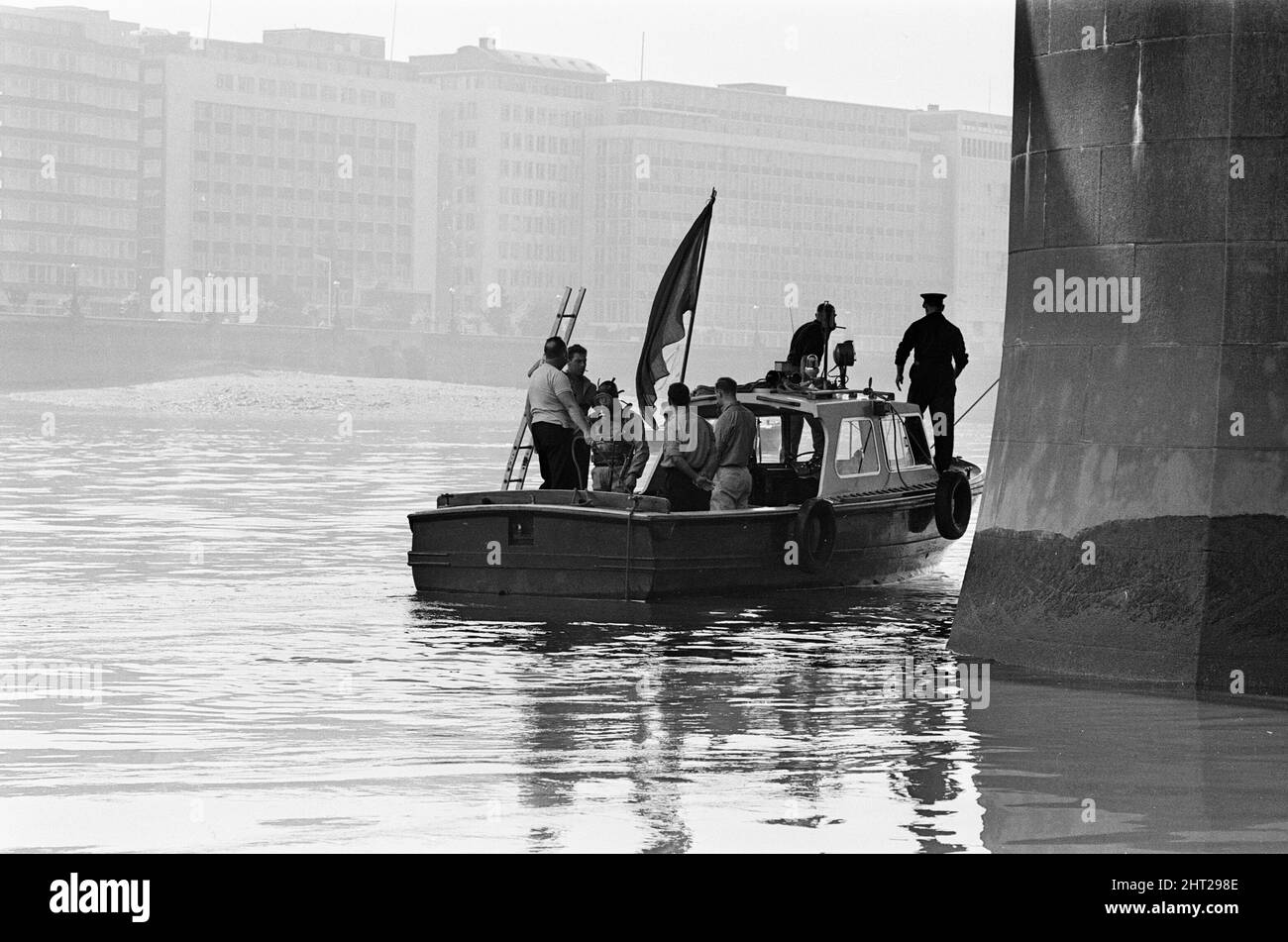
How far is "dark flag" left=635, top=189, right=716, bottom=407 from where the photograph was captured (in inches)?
783

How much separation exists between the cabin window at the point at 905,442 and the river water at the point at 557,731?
126 cm

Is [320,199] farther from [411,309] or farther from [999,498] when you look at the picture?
[999,498]

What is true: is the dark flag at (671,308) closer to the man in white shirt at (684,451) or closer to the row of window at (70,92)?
the man in white shirt at (684,451)

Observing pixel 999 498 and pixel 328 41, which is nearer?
pixel 999 498

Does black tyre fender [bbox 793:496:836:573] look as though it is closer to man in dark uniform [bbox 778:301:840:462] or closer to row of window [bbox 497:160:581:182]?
man in dark uniform [bbox 778:301:840:462]

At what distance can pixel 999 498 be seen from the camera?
15.4 metres

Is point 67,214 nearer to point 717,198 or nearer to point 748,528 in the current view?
point 717,198

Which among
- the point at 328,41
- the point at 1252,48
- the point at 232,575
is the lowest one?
the point at 232,575

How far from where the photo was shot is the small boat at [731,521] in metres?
18.4

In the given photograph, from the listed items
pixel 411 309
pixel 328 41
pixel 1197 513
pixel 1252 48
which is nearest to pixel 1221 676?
pixel 1197 513

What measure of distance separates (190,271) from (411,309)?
19.8m

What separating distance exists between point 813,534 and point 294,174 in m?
151
